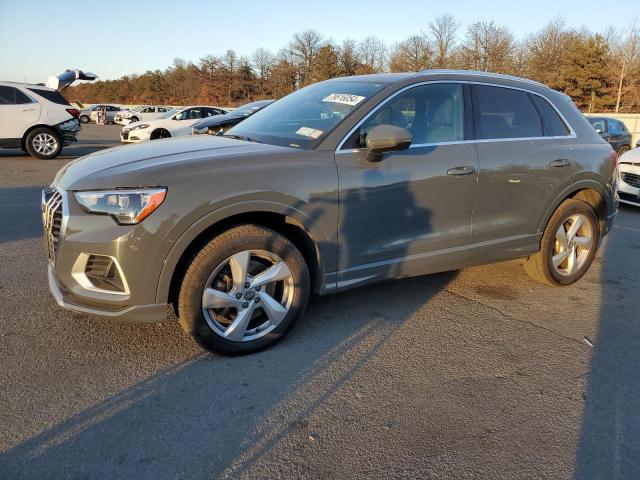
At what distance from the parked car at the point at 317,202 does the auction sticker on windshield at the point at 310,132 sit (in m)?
0.02

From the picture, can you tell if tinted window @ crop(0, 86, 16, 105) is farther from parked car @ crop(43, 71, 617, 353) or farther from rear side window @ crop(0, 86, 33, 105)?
parked car @ crop(43, 71, 617, 353)

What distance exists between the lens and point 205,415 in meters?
2.50

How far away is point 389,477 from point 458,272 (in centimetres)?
297

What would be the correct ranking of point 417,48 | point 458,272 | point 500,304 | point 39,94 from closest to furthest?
point 500,304 → point 458,272 → point 39,94 → point 417,48

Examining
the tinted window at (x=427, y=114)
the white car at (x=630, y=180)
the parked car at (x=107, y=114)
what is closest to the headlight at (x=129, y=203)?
the tinted window at (x=427, y=114)

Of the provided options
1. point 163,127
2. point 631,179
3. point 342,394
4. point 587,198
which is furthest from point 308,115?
point 163,127

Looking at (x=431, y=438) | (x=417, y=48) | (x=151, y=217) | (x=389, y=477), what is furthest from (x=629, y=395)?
(x=417, y=48)

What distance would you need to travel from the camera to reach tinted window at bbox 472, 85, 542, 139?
3887 mm

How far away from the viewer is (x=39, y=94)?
12.4 meters

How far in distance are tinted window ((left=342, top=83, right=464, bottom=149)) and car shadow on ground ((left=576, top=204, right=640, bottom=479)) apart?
1.82 m

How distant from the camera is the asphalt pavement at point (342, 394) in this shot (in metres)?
2.21

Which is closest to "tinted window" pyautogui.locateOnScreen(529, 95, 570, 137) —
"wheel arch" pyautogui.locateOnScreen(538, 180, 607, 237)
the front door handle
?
"wheel arch" pyautogui.locateOnScreen(538, 180, 607, 237)

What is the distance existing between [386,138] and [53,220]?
2.04 meters

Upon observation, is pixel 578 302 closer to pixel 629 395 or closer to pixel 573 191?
pixel 573 191
